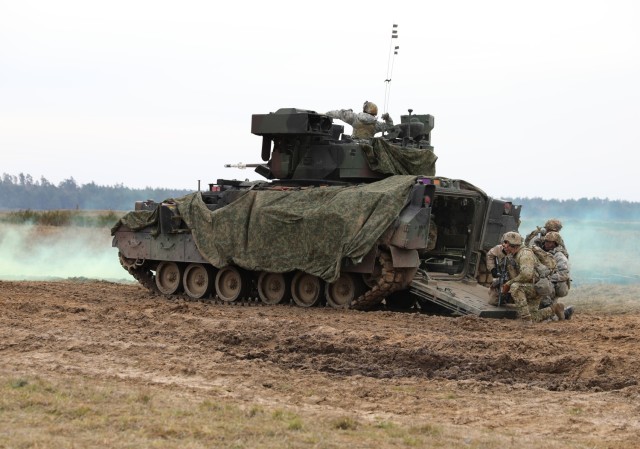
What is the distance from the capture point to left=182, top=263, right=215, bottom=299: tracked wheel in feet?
60.5

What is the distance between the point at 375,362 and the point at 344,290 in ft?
19.0

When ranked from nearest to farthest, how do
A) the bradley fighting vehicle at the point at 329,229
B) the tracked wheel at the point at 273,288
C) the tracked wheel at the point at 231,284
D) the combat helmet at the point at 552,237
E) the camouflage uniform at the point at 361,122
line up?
1. the bradley fighting vehicle at the point at 329,229
2. the combat helmet at the point at 552,237
3. the tracked wheel at the point at 273,288
4. the tracked wheel at the point at 231,284
5. the camouflage uniform at the point at 361,122

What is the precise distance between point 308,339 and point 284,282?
540 centimetres

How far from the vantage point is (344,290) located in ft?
54.3

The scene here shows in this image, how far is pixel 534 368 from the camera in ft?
34.1

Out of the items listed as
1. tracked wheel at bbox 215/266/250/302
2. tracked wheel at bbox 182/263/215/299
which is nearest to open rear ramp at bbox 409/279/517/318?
tracked wheel at bbox 215/266/250/302

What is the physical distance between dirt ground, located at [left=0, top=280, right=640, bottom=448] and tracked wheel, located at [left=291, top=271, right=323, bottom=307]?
4.59 ft

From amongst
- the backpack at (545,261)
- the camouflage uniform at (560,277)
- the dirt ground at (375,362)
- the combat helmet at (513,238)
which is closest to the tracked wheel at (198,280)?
the dirt ground at (375,362)

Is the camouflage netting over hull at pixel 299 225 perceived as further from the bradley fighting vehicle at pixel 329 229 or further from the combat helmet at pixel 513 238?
the combat helmet at pixel 513 238

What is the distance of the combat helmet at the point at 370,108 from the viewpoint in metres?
18.4

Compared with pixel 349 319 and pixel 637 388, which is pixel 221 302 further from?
pixel 637 388

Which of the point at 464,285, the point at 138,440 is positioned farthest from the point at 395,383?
the point at 464,285

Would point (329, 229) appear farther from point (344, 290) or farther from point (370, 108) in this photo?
point (370, 108)

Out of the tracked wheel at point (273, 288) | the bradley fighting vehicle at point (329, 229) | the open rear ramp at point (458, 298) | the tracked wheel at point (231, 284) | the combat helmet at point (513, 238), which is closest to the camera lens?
the combat helmet at point (513, 238)
